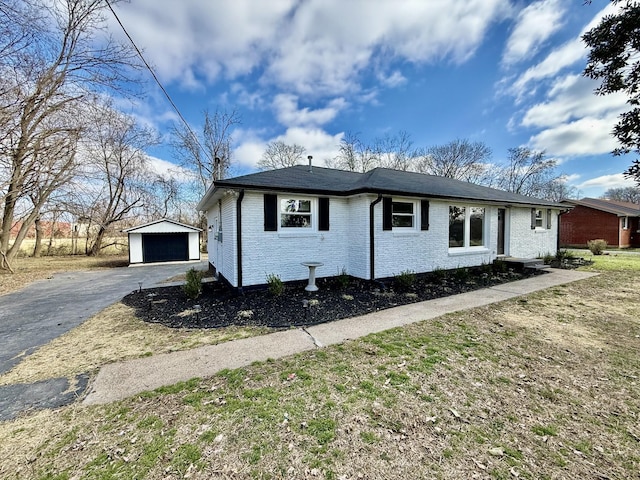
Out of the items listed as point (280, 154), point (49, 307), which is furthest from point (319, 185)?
point (280, 154)

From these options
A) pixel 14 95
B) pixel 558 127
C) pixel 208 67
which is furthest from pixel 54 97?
pixel 558 127

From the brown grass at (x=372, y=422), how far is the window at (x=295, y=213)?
4722mm

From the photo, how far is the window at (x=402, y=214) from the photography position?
8.61 m

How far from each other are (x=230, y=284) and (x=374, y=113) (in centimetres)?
1441

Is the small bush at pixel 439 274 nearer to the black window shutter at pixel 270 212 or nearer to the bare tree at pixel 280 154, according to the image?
the black window shutter at pixel 270 212

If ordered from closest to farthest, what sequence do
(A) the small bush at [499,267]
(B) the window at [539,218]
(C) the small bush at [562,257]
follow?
(A) the small bush at [499,267], (C) the small bush at [562,257], (B) the window at [539,218]

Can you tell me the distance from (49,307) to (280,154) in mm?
24139

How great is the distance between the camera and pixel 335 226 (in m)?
8.65

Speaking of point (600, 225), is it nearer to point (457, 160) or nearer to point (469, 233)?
point (457, 160)

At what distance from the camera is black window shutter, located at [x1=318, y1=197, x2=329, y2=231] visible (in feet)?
27.4

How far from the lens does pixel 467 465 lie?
2.00 m

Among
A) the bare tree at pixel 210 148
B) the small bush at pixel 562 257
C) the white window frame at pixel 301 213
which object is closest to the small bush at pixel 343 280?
the white window frame at pixel 301 213

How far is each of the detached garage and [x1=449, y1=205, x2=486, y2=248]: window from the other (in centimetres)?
1543

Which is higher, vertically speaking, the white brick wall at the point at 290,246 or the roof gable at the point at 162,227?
the roof gable at the point at 162,227
